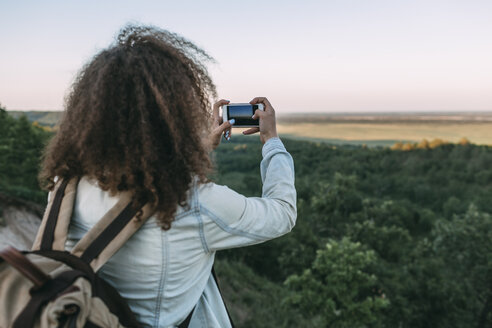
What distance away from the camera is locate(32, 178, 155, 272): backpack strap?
956 millimetres

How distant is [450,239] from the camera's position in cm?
2631

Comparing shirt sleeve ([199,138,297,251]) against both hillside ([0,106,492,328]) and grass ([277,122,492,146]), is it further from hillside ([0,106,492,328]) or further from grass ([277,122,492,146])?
grass ([277,122,492,146])

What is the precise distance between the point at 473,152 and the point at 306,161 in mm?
35725

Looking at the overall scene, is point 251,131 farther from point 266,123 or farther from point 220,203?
point 220,203

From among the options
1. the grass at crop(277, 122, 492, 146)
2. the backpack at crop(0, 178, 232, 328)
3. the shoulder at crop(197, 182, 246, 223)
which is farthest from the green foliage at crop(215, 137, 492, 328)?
the grass at crop(277, 122, 492, 146)

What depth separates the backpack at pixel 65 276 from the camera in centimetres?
83

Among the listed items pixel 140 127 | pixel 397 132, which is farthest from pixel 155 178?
pixel 397 132

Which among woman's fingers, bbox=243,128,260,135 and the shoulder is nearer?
the shoulder

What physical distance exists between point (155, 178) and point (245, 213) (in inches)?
11.1

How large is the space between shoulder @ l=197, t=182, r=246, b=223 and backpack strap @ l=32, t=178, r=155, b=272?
0.15 metres

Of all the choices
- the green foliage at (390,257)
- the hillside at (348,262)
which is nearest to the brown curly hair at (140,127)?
the hillside at (348,262)

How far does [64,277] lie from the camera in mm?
874

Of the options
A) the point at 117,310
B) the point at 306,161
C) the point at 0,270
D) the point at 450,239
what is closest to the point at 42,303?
the point at 0,270

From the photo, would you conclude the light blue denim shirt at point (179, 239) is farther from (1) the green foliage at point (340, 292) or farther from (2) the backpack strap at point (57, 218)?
(1) the green foliage at point (340, 292)
